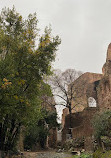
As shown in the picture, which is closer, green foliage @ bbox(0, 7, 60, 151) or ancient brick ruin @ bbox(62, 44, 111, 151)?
green foliage @ bbox(0, 7, 60, 151)

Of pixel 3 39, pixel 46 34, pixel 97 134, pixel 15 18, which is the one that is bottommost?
pixel 97 134

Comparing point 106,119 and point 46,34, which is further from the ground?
point 46,34

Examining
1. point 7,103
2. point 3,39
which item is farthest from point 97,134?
point 3,39

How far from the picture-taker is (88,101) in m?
28.4

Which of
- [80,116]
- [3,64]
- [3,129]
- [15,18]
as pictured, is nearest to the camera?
[3,64]

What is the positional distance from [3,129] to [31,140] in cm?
993

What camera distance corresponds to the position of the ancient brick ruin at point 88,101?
615 inches

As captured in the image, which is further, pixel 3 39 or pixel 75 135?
pixel 75 135

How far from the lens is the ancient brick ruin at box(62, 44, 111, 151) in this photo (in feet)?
51.2

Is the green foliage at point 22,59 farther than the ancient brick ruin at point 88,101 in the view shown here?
No

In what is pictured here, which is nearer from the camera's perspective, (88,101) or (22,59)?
(22,59)

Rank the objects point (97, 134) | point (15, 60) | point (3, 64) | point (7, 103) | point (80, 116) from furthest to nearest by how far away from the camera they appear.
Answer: point (80, 116) → point (97, 134) → point (15, 60) → point (3, 64) → point (7, 103)

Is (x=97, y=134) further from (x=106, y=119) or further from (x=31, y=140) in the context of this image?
(x=31, y=140)

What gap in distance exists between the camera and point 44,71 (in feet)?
29.1
